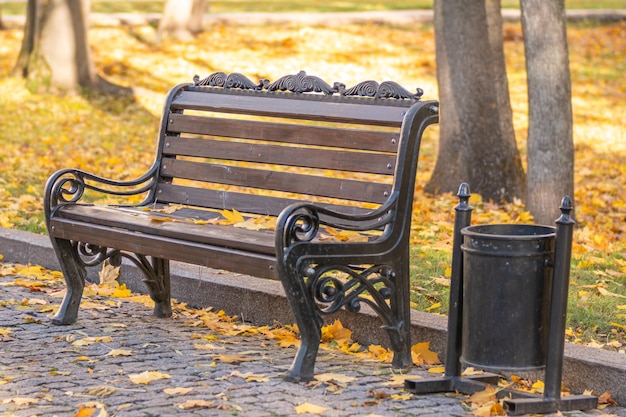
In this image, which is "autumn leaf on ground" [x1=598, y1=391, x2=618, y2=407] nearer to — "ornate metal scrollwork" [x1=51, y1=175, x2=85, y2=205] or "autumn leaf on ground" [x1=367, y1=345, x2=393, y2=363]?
"autumn leaf on ground" [x1=367, y1=345, x2=393, y2=363]

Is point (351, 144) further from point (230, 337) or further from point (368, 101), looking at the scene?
point (230, 337)

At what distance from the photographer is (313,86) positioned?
5.71 metres

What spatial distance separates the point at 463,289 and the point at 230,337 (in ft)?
4.77

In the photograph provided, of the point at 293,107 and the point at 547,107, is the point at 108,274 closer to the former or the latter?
the point at 293,107

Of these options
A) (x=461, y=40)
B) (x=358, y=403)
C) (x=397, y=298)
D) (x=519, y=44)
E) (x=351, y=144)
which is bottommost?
(x=358, y=403)

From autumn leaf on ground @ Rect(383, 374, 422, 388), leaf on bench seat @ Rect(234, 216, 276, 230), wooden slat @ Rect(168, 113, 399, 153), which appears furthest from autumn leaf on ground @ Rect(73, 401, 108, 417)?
wooden slat @ Rect(168, 113, 399, 153)

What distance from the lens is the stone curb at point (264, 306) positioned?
4645 millimetres

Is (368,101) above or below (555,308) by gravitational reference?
above

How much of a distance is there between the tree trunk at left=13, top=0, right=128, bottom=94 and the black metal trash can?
11.5 metres

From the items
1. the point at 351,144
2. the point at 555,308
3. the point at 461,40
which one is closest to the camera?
the point at 555,308

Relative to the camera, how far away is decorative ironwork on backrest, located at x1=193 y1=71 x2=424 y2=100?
17.6ft

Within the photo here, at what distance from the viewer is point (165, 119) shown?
636 cm

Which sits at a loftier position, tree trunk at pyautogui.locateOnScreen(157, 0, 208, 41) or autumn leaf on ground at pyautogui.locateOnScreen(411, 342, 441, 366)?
tree trunk at pyautogui.locateOnScreen(157, 0, 208, 41)

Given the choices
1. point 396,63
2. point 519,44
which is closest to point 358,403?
point 396,63
